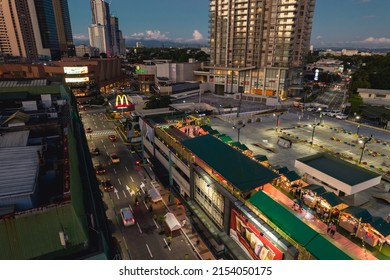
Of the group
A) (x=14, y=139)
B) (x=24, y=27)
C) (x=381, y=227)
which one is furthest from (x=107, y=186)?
(x=24, y=27)

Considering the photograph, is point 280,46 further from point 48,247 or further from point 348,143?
point 48,247

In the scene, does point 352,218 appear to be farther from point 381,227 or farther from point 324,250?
point 324,250

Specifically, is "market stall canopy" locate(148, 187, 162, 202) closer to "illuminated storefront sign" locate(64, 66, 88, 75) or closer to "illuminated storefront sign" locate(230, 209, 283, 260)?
"illuminated storefront sign" locate(230, 209, 283, 260)

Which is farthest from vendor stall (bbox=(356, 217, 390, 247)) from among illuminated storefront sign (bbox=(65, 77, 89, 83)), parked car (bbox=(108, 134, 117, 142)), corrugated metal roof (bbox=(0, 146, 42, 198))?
illuminated storefront sign (bbox=(65, 77, 89, 83))

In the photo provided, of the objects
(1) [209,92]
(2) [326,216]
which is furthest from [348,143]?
(1) [209,92]

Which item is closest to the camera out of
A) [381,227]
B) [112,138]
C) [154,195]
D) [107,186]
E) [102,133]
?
[381,227]

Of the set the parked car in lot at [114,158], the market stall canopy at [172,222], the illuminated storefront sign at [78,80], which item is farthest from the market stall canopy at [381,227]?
the illuminated storefront sign at [78,80]
